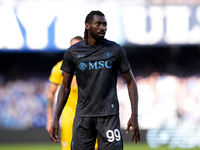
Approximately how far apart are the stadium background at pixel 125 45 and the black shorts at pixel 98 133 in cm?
781

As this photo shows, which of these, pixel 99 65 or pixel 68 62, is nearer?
pixel 99 65

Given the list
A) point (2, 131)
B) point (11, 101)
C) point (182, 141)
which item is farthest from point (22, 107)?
point (182, 141)

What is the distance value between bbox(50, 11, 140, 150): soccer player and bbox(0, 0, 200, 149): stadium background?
7.80m

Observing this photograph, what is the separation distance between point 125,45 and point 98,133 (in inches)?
322

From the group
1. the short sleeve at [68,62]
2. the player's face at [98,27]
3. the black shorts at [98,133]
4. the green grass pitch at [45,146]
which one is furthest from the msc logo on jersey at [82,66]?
the green grass pitch at [45,146]

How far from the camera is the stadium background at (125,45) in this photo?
11.6m

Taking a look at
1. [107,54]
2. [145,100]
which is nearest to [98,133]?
[107,54]

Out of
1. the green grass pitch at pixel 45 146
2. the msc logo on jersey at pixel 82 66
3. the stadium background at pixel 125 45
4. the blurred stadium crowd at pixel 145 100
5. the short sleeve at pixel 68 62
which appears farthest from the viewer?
the blurred stadium crowd at pixel 145 100

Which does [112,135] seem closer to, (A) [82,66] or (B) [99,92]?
(B) [99,92]

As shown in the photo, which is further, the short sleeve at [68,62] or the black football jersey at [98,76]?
the short sleeve at [68,62]

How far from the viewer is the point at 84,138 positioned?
3744mm

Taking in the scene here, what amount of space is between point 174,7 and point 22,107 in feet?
19.6

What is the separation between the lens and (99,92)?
12.2 ft

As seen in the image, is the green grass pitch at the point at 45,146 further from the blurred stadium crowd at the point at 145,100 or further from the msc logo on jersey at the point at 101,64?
the msc logo on jersey at the point at 101,64
